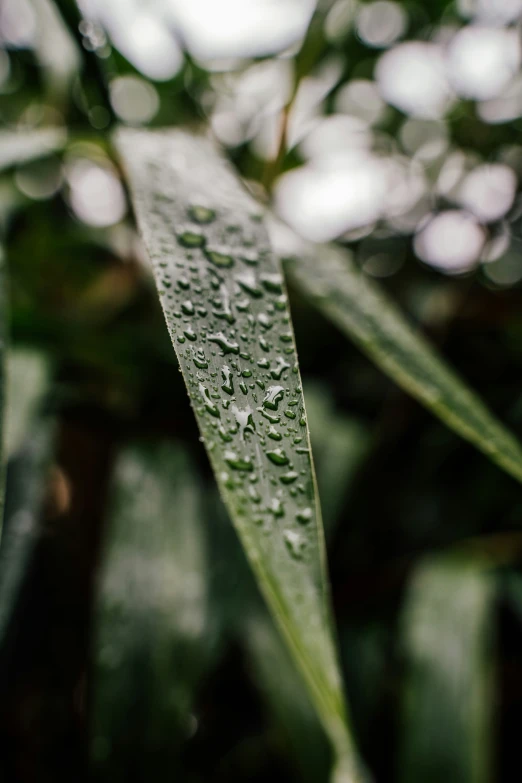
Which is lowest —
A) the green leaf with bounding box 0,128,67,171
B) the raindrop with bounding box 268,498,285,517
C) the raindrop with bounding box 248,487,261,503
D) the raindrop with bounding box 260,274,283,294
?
the raindrop with bounding box 268,498,285,517

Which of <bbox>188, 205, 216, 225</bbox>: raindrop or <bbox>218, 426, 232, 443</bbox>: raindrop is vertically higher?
<bbox>188, 205, 216, 225</bbox>: raindrop

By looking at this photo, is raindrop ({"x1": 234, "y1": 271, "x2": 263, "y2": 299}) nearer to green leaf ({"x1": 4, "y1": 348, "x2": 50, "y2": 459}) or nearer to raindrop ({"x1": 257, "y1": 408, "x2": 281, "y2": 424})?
raindrop ({"x1": 257, "y1": 408, "x2": 281, "y2": 424})

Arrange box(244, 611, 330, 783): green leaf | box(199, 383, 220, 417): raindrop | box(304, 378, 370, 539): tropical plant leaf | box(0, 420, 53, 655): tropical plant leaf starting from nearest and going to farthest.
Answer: box(199, 383, 220, 417): raindrop, box(0, 420, 53, 655): tropical plant leaf, box(244, 611, 330, 783): green leaf, box(304, 378, 370, 539): tropical plant leaf

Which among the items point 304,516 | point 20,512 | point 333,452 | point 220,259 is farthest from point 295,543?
point 333,452

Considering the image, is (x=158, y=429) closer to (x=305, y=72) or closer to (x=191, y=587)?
(x=191, y=587)

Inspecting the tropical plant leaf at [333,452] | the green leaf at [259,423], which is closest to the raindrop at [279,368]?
the green leaf at [259,423]

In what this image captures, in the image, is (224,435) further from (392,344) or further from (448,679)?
(448,679)

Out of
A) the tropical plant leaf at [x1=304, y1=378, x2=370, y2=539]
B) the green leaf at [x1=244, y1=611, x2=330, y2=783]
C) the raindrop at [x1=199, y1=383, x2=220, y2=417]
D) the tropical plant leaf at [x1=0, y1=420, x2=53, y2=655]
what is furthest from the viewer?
the tropical plant leaf at [x1=304, y1=378, x2=370, y2=539]

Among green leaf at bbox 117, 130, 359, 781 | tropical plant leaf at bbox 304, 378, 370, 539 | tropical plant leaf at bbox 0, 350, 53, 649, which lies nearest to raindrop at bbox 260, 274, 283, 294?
green leaf at bbox 117, 130, 359, 781
